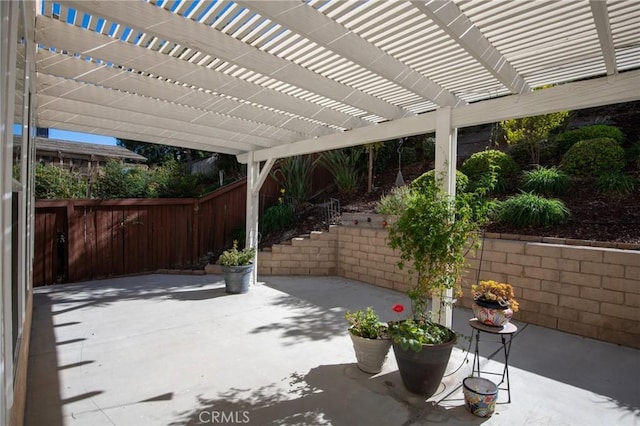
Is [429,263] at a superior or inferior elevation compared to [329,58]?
Answer: inferior

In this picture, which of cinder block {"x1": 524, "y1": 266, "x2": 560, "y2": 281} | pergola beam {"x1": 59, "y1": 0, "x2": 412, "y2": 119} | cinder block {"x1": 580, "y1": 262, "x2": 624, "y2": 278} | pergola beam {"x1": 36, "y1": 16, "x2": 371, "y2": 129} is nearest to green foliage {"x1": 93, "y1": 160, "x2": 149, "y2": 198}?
pergola beam {"x1": 36, "y1": 16, "x2": 371, "y2": 129}

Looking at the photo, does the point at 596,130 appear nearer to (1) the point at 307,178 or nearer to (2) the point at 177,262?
(1) the point at 307,178

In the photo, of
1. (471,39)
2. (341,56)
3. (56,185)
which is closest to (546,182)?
(471,39)

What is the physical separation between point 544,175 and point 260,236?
18.8 ft

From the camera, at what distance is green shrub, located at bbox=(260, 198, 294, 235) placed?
28.8 feet

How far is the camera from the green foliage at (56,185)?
6660mm

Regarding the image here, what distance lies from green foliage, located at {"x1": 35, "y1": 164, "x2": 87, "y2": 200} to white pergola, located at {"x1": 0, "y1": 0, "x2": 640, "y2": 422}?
2.90m

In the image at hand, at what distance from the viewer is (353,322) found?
3363 millimetres

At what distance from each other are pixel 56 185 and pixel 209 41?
5985 mm

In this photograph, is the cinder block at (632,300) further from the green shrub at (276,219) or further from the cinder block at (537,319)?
the green shrub at (276,219)

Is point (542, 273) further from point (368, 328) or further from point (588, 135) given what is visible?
point (588, 135)

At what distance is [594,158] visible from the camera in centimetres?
586

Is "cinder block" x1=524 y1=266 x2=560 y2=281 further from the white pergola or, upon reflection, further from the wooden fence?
the wooden fence

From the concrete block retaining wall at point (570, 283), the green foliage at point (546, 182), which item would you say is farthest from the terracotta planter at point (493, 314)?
the green foliage at point (546, 182)
